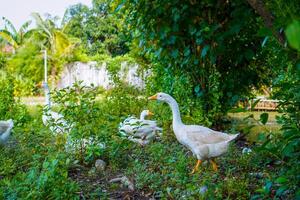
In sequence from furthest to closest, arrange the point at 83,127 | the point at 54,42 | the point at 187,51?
the point at 54,42 → the point at 187,51 → the point at 83,127

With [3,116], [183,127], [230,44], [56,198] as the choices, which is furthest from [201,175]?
[3,116]

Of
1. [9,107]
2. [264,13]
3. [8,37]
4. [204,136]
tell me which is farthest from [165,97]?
[8,37]

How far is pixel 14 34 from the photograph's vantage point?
2284cm

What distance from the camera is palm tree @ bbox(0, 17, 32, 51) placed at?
73.4 ft

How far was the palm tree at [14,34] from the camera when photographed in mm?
22359

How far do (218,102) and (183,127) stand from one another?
154 cm

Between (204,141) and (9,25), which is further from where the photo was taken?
(9,25)

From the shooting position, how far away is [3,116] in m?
7.07

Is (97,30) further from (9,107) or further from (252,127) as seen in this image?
(252,127)

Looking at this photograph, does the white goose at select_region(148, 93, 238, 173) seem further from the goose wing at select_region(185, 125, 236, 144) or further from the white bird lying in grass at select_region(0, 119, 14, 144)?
the white bird lying in grass at select_region(0, 119, 14, 144)

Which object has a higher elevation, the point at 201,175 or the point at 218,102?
the point at 218,102

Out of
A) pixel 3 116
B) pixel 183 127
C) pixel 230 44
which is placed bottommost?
pixel 3 116

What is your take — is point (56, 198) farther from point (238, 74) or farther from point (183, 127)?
point (238, 74)

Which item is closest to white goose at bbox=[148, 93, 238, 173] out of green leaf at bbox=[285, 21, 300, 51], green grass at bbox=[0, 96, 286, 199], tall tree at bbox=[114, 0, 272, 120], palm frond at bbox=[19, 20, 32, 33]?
green grass at bbox=[0, 96, 286, 199]
